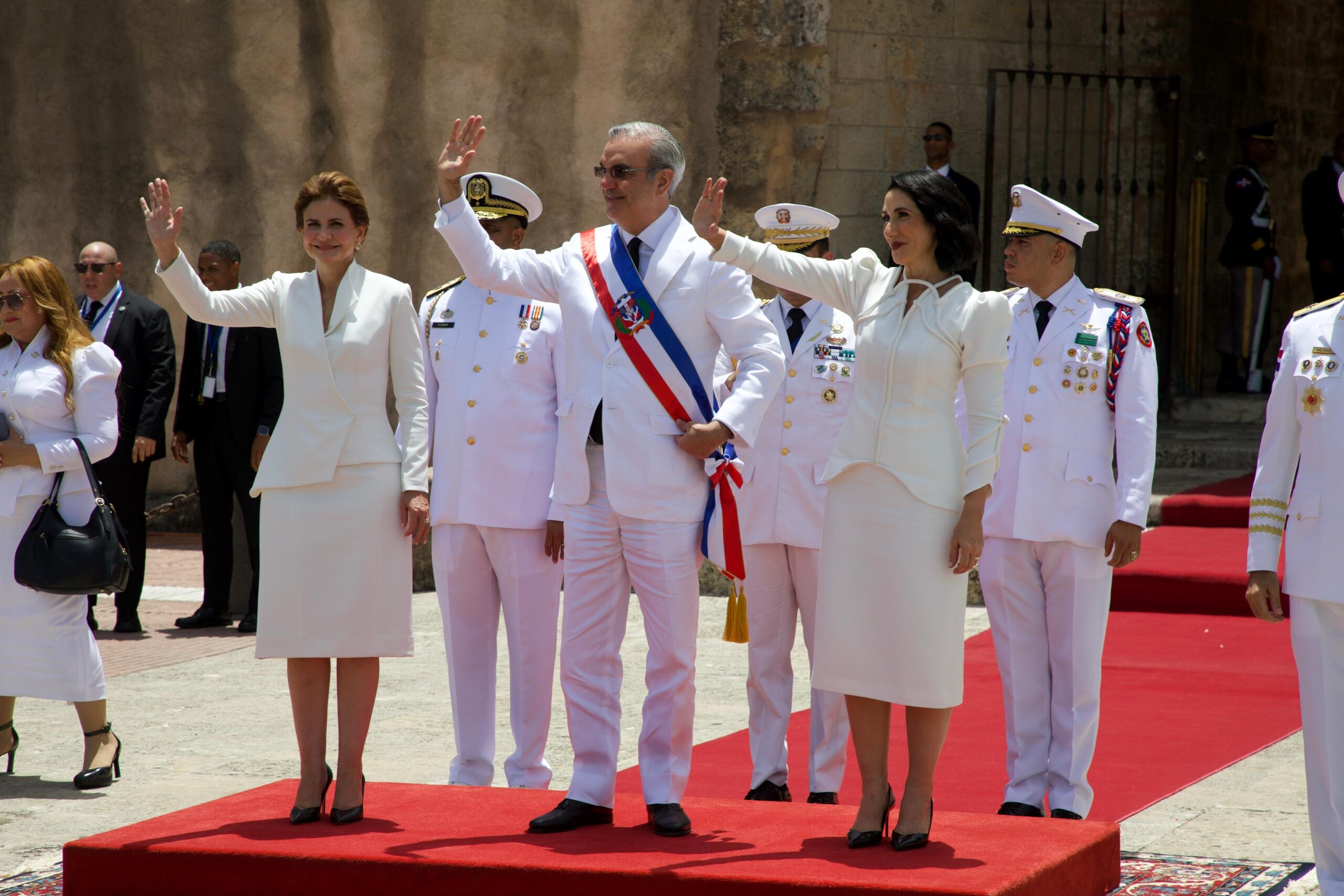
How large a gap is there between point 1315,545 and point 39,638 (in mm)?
4148

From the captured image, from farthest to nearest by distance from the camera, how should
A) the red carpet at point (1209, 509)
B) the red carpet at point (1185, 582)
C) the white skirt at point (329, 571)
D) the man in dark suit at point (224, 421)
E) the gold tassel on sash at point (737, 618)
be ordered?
1. the red carpet at point (1209, 509)
2. the red carpet at point (1185, 582)
3. the man in dark suit at point (224, 421)
4. the gold tassel on sash at point (737, 618)
5. the white skirt at point (329, 571)

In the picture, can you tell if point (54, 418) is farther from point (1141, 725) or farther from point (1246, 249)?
point (1246, 249)

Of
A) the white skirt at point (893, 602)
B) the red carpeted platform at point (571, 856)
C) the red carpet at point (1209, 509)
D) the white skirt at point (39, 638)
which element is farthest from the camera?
the red carpet at point (1209, 509)

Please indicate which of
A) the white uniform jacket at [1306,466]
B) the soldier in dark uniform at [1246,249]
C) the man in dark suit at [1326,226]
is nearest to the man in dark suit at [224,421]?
the white uniform jacket at [1306,466]

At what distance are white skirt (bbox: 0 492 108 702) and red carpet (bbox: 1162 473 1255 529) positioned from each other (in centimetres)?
690

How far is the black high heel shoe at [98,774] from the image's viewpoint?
5848 millimetres

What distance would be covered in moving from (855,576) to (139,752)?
332 centimetres

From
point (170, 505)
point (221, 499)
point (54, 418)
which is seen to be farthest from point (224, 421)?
point (54, 418)

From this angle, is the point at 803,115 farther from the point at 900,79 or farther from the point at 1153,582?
the point at 1153,582

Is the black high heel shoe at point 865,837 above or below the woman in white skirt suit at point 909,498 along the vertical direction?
below

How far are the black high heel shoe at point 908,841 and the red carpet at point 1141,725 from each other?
1.74ft

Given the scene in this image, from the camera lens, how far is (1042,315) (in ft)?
18.5

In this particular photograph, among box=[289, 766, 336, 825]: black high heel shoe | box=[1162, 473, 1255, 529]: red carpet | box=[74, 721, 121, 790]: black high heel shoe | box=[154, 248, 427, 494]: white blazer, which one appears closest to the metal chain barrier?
box=[74, 721, 121, 790]: black high heel shoe

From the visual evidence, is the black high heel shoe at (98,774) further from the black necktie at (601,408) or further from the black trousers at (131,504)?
the black trousers at (131,504)
